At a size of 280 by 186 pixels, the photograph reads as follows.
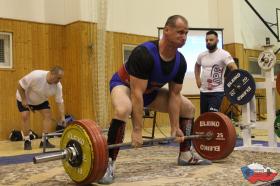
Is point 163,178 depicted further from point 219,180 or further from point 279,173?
point 279,173

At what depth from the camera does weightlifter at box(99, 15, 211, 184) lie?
2.50 metres

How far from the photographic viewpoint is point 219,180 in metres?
2.49

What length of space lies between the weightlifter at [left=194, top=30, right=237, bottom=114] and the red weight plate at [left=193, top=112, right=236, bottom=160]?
658 millimetres

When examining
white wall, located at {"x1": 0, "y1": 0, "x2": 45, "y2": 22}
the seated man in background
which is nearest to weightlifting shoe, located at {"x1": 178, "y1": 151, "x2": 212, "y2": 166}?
the seated man in background

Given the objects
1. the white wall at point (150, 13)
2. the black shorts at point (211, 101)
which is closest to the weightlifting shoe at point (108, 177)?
the black shorts at point (211, 101)

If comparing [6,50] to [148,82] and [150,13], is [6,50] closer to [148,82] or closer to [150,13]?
[150,13]

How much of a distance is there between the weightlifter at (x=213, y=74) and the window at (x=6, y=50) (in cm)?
372

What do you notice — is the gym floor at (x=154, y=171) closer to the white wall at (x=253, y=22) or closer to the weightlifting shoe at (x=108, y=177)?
the weightlifting shoe at (x=108, y=177)

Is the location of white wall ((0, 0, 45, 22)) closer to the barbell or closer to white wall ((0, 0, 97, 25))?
white wall ((0, 0, 97, 25))

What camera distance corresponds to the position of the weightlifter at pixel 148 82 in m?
2.50

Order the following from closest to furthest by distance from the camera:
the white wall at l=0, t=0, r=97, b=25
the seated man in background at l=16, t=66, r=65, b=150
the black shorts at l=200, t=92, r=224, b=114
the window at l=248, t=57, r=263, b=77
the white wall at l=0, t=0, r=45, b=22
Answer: the black shorts at l=200, t=92, r=224, b=114
the seated man in background at l=16, t=66, r=65, b=150
the white wall at l=0, t=0, r=45, b=22
the white wall at l=0, t=0, r=97, b=25
the window at l=248, t=57, r=263, b=77

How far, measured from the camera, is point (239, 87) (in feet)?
12.2

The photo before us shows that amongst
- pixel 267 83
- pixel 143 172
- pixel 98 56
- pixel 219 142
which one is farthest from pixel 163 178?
pixel 98 56

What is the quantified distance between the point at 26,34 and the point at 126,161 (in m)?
3.93
